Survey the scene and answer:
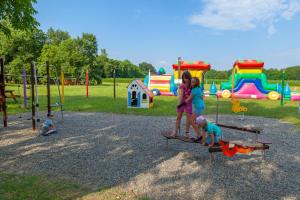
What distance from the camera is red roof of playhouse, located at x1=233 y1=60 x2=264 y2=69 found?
66.8ft

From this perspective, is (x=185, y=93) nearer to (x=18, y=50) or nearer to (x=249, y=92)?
(x=249, y=92)

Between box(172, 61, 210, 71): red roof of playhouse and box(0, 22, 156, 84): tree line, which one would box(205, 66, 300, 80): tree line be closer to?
box(0, 22, 156, 84): tree line

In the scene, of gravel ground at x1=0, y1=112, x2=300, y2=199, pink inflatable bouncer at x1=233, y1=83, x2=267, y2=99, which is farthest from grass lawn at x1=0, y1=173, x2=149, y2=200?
pink inflatable bouncer at x1=233, y1=83, x2=267, y2=99

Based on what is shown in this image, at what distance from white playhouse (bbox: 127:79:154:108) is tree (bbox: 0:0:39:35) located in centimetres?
602

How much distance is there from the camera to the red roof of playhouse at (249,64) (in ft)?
66.8

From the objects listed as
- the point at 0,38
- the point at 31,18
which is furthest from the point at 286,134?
the point at 0,38

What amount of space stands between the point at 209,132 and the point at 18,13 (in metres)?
8.45

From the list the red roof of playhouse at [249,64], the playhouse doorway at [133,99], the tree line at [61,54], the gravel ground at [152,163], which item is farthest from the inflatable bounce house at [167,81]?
the tree line at [61,54]

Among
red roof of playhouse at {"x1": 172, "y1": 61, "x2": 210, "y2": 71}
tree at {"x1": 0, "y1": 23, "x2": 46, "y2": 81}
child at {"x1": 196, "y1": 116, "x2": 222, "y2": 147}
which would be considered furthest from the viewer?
tree at {"x1": 0, "y1": 23, "x2": 46, "y2": 81}

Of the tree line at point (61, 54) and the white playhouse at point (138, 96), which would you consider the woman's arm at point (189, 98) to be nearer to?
the white playhouse at point (138, 96)

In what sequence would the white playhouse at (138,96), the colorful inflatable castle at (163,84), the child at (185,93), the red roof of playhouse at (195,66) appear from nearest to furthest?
the child at (185,93) → the white playhouse at (138,96) → the red roof of playhouse at (195,66) → the colorful inflatable castle at (163,84)

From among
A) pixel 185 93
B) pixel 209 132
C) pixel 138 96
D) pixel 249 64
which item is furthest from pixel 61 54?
pixel 209 132

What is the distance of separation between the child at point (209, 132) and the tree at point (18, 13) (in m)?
7.44

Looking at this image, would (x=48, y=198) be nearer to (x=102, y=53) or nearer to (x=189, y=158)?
(x=189, y=158)
